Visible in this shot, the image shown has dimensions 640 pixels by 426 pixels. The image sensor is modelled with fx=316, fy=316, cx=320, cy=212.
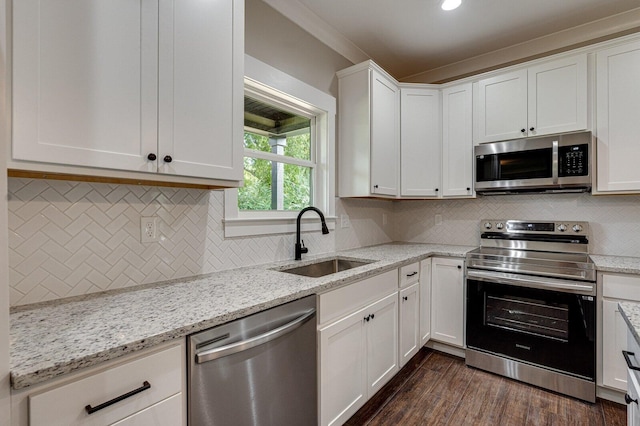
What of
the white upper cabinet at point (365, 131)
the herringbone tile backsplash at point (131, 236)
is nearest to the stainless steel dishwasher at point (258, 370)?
the herringbone tile backsplash at point (131, 236)

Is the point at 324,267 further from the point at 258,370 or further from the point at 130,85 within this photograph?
the point at 130,85

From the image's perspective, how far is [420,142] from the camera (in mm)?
2979

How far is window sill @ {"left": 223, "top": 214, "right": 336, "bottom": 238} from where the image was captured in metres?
1.87

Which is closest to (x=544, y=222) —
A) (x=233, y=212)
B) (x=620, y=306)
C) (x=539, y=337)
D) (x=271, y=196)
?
(x=539, y=337)

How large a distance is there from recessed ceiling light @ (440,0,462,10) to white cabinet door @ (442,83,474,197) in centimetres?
78

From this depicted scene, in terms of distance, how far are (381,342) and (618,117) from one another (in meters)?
2.28

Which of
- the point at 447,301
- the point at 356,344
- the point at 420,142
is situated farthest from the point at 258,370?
the point at 420,142

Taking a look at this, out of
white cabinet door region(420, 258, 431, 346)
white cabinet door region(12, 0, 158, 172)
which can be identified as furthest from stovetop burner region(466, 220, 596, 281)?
white cabinet door region(12, 0, 158, 172)

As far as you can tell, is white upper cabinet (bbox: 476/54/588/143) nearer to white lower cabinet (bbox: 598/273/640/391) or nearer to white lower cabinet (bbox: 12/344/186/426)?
white lower cabinet (bbox: 598/273/640/391)

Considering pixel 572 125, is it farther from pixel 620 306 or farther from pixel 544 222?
pixel 620 306

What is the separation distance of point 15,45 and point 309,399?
1668 mm

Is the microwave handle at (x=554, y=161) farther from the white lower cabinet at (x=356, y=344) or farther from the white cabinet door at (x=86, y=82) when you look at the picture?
the white cabinet door at (x=86, y=82)

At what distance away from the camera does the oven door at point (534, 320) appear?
6.74 ft

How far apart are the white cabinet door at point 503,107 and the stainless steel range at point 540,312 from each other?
2.86ft
